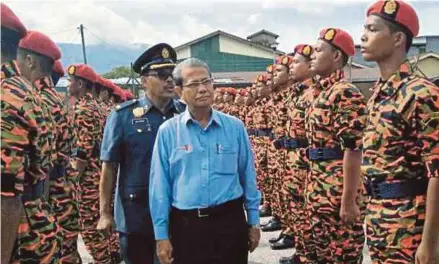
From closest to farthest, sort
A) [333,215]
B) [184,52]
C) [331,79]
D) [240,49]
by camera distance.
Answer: [333,215]
[331,79]
[184,52]
[240,49]

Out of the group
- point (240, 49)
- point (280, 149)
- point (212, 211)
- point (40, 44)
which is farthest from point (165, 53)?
point (240, 49)

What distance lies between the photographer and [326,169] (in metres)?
4.04

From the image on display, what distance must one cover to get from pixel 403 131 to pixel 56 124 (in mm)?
2307

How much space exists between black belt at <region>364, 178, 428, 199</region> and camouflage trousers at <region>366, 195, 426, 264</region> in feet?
0.08

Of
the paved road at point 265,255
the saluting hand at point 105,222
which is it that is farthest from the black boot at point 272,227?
the saluting hand at point 105,222

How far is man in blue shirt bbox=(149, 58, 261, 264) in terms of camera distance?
9.64 ft

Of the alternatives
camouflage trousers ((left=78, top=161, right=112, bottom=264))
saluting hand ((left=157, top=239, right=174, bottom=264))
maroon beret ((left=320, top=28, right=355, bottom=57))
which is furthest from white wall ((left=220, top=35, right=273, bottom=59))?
saluting hand ((left=157, top=239, right=174, bottom=264))

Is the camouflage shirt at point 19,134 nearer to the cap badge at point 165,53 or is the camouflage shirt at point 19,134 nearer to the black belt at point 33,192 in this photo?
the black belt at point 33,192

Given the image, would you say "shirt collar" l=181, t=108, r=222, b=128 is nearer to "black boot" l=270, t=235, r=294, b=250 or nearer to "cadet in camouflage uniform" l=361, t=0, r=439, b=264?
"cadet in camouflage uniform" l=361, t=0, r=439, b=264

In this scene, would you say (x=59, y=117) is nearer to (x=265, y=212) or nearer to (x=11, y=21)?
(x=11, y=21)

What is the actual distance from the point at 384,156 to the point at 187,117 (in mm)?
1117

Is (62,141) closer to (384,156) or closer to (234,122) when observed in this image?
(234,122)

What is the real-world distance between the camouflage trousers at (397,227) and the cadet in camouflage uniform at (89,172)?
3182mm

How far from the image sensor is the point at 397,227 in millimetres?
2736
